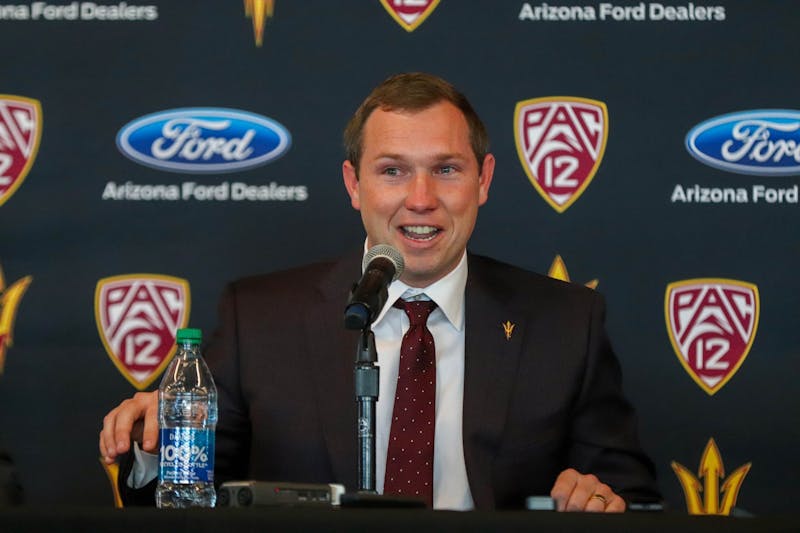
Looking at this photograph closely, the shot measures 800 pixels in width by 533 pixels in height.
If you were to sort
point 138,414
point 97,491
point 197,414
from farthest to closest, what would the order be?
point 97,491
point 197,414
point 138,414

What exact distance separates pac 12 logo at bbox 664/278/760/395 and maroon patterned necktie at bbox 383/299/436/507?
0.99 m

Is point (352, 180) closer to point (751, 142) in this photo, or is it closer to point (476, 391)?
point (476, 391)

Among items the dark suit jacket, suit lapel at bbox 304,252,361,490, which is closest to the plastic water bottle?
the dark suit jacket

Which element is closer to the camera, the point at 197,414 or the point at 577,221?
the point at 197,414

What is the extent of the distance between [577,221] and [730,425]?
74cm

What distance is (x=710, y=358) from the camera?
12.3 ft

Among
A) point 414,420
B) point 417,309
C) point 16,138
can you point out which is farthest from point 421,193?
point 16,138

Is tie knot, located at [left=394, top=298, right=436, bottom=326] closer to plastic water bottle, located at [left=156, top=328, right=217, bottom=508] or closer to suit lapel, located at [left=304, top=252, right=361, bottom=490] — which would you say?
suit lapel, located at [left=304, top=252, right=361, bottom=490]

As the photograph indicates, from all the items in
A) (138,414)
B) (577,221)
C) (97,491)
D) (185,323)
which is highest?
(577,221)

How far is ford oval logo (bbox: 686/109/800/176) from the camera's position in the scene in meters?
3.77

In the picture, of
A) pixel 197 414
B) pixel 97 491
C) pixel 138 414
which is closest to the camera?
pixel 138 414

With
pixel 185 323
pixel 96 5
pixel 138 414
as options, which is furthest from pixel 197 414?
pixel 96 5

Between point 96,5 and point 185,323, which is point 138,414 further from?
point 96,5

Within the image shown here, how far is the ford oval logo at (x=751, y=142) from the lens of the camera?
377 cm
